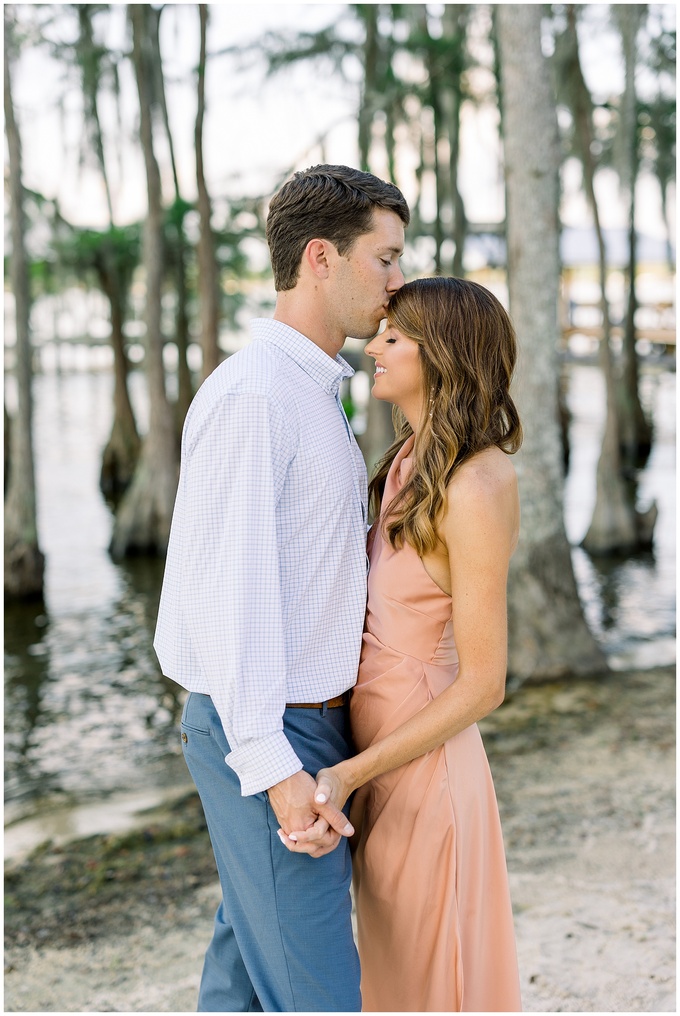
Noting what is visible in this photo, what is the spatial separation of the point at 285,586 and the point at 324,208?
795 mm

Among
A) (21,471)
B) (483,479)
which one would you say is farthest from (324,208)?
(21,471)

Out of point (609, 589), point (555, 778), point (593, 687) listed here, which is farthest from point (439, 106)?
point (555, 778)

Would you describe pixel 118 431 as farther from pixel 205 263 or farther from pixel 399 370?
pixel 399 370

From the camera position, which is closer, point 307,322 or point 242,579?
point 242,579

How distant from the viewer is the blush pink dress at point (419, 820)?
2.26m

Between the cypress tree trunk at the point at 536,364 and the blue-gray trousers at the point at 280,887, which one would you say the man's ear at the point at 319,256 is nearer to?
the blue-gray trousers at the point at 280,887

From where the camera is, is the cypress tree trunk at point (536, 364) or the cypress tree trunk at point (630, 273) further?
the cypress tree trunk at point (630, 273)

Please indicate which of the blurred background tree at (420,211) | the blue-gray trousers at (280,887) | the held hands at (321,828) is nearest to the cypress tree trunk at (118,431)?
the blurred background tree at (420,211)

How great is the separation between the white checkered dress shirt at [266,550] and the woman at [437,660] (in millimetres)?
122

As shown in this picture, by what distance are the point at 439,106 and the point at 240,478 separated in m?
14.2

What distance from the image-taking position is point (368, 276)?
7.36 ft

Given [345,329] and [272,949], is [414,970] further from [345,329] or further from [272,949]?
[345,329]

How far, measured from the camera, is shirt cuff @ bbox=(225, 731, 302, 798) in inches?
75.8

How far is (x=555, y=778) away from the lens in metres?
5.14
